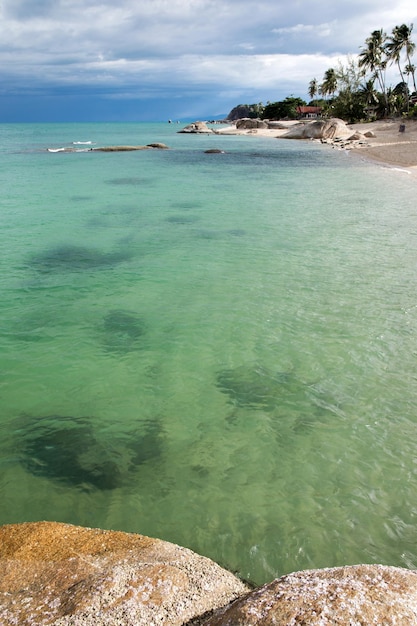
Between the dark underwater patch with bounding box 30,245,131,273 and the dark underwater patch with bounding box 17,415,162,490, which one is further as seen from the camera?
the dark underwater patch with bounding box 30,245,131,273

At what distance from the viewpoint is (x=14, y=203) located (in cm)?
2188

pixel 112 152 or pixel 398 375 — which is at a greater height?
pixel 112 152

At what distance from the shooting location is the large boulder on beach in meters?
70.7

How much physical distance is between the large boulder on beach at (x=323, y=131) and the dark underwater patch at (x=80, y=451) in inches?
2819

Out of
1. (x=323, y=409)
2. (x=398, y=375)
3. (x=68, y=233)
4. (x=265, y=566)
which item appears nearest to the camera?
(x=265, y=566)

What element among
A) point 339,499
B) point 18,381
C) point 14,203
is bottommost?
point 339,499

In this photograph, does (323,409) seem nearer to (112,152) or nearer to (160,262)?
(160,262)

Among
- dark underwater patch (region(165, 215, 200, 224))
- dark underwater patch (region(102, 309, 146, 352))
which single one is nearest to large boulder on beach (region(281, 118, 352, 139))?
dark underwater patch (region(165, 215, 200, 224))

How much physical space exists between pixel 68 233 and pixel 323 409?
12830 mm

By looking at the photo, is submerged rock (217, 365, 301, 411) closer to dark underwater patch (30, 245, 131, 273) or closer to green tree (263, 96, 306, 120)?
dark underwater patch (30, 245, 131, 273)

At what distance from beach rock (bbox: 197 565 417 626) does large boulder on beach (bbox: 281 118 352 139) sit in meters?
74.0

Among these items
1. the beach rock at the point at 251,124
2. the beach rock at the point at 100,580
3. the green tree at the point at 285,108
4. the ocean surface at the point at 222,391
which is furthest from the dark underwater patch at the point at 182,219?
the green tree at the point at 285,108

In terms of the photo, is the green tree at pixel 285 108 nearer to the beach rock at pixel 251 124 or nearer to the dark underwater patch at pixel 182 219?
the beach rock at pixel 251 124

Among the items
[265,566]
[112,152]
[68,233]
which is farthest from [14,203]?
[112,152]
